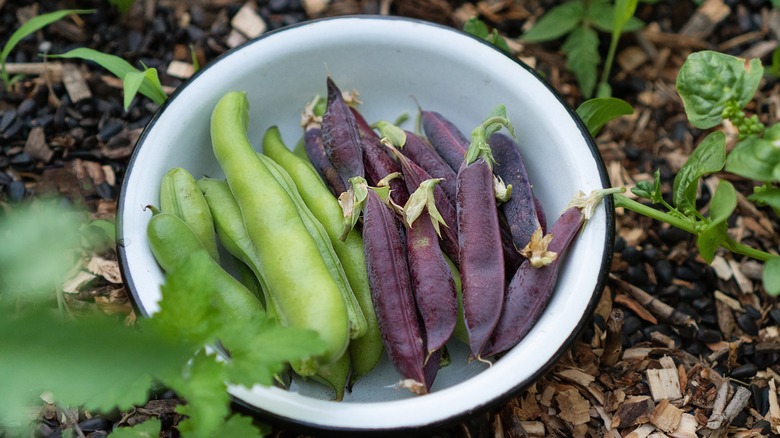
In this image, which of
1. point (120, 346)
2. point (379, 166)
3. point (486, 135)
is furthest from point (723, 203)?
point (120, 346)

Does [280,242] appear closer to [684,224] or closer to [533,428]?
[533,428]

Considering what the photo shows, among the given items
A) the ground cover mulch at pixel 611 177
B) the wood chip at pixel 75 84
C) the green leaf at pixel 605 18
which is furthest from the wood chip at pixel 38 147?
the green leaf at pixel 605 18

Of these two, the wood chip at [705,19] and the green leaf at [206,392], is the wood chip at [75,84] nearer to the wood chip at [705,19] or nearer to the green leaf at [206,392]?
the green leaf at [206,392]

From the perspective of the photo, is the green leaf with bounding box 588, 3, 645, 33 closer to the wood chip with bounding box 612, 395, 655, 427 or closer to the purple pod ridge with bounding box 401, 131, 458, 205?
the purple pod ridge with bounding box 401, 131, 458, 205

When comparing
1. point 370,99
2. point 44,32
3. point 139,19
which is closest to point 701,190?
point 370,99

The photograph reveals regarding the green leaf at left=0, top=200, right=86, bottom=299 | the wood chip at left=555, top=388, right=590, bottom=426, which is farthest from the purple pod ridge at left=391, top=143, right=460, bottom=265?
the green leaf at left=0, top=200, right=86, bottom=299
